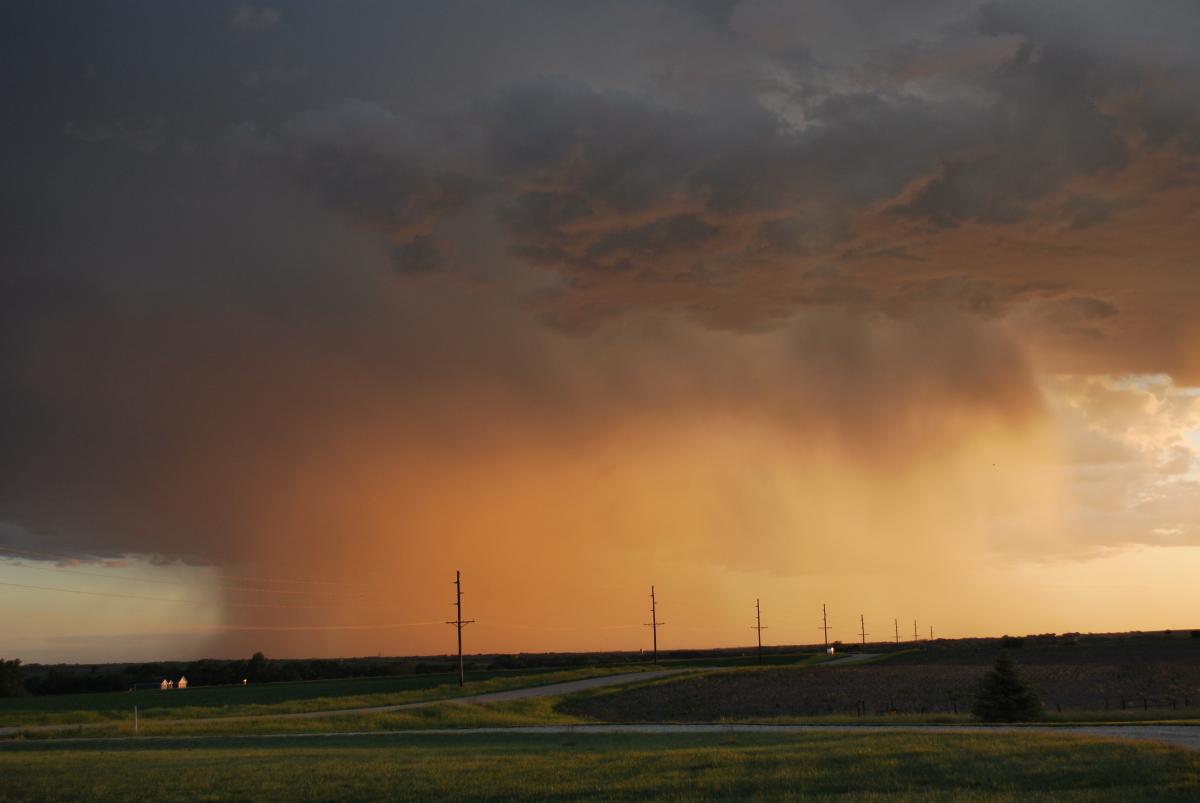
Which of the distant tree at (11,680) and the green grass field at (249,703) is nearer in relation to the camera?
the green grass field at (249,703)

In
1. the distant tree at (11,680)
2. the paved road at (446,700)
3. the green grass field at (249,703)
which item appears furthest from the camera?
the distant tree at (11,680)

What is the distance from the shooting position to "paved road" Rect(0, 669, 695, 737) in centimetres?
5469

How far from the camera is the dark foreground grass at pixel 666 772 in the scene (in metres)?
19.7

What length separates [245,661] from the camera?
535 ft

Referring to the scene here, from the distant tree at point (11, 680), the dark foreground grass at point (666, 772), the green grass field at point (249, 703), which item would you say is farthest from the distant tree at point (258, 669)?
the dark foreground grass at point (666, 772)

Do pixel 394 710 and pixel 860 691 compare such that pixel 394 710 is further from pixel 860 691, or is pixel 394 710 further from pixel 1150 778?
pixel 1150 778

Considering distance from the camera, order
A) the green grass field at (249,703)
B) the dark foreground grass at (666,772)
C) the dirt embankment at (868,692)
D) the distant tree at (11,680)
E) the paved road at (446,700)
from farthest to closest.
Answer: the distant tree at (11,680), the dirt embankment at (868,692), the green grass field at (249,703), the paved road at (446,700), the dark foreground grass at (666,772)

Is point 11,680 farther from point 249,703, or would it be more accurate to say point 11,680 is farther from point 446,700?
point 446,700

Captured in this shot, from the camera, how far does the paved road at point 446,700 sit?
179 ft

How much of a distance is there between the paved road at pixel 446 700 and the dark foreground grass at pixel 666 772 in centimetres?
2390

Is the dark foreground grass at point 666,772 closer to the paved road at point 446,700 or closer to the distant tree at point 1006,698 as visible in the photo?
the distant tree at point 1006,698

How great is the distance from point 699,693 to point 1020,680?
134 feet

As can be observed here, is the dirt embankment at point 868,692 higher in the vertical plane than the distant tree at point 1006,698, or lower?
lower

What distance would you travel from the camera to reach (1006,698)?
4569cm
